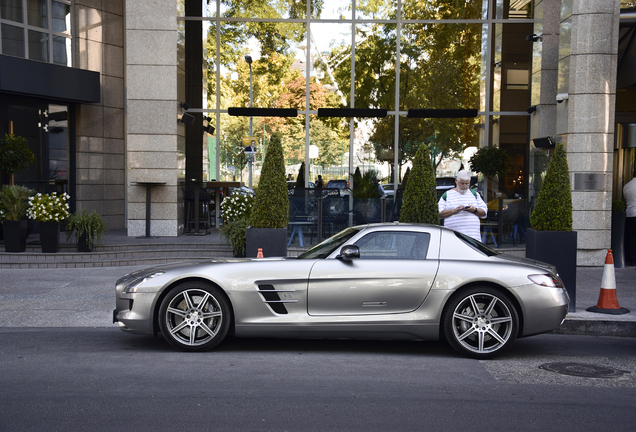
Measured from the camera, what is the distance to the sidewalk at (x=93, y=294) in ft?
24.0

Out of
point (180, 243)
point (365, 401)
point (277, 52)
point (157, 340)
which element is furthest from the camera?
point (277, 52)

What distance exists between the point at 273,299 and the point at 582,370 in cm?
287

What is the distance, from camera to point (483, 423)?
164 inches

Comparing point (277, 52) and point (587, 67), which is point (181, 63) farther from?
point (587, 67)

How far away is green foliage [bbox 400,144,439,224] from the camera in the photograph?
350 inches

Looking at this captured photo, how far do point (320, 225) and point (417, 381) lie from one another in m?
7.30

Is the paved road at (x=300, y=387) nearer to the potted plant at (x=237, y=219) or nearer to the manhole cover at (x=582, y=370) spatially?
the manhole cover at (x=582, y=370)

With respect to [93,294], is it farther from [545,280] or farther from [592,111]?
[592,111]

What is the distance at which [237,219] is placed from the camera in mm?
12336

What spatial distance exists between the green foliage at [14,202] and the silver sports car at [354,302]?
707 centimetres

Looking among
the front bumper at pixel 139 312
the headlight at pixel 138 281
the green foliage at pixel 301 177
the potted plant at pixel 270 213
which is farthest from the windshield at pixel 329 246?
the green foliage at pixel 301 177

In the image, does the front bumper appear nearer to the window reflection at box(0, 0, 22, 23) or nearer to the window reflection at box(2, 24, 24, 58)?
the window reflection at box(2, 24, 24, 58)

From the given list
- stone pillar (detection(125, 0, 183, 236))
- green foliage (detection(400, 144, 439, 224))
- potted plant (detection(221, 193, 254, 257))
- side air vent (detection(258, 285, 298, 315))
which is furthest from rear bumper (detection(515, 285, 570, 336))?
stone pillar (detection(125, 0, 183, 236))

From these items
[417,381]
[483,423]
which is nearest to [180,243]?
[417,381]
